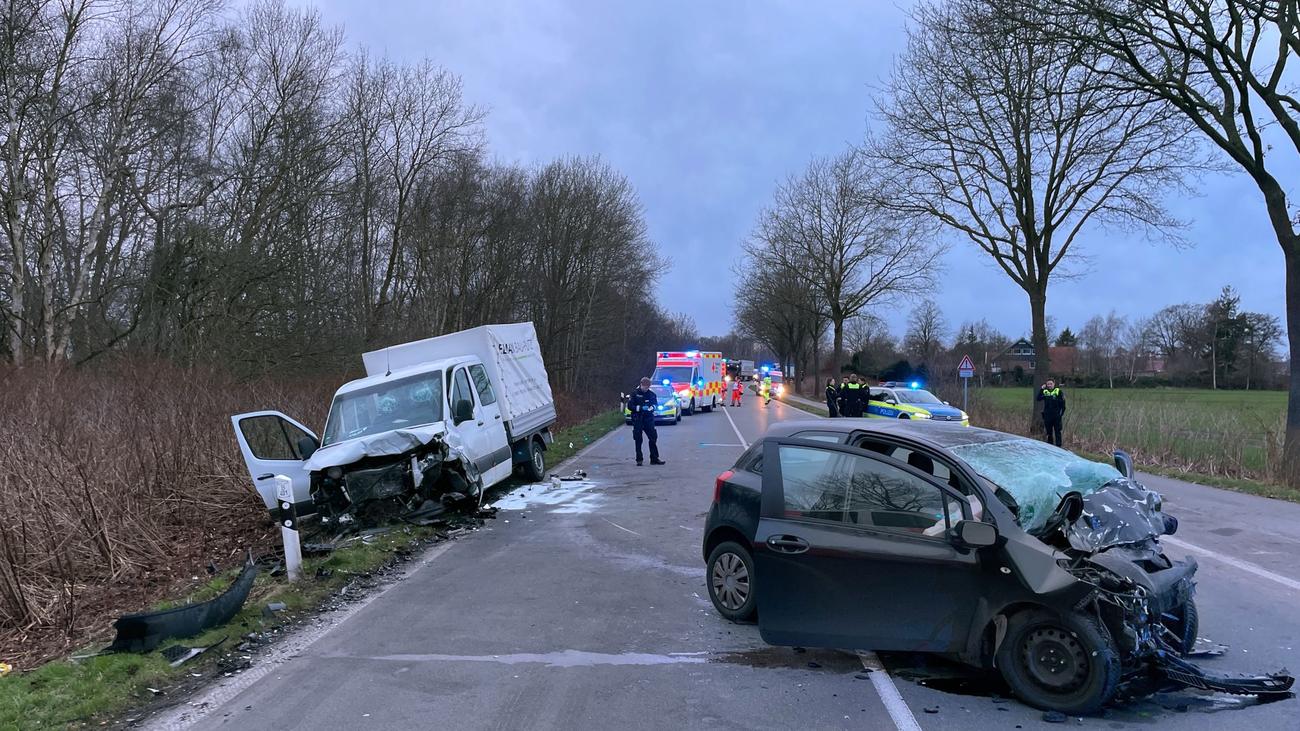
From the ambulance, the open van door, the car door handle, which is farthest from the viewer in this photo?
the ambulance

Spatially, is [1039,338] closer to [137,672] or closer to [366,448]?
[366,448]

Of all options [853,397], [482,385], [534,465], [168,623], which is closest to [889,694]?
[168,623]

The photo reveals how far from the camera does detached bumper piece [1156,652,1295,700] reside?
4.16 m

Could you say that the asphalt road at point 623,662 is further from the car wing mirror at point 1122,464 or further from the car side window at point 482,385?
Result: the car side window at point 482,385

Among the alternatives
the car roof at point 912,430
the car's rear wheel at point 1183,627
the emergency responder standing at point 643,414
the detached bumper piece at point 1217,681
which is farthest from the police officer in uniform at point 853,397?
the detached bumper piece at point 1217,681

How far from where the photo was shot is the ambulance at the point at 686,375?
3400 centimetres

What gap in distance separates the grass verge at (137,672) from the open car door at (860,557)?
3.65 meters

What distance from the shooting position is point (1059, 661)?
163 inches

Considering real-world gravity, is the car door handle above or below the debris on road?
above

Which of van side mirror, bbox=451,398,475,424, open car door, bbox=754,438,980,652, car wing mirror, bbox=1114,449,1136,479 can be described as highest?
van side mirror, bbox=451,398,475,424

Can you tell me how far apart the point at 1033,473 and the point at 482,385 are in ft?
30.6

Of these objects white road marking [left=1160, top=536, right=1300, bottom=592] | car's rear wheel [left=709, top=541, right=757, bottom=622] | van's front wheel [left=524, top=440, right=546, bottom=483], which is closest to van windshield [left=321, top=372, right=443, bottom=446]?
van's front wheel [left=524, top=440, right=546, bottom=483]

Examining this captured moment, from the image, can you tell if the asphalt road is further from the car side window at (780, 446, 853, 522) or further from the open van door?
the open van door

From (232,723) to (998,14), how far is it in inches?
619
